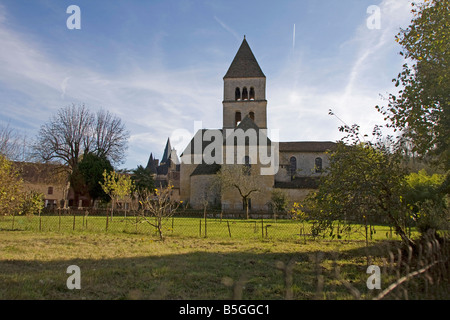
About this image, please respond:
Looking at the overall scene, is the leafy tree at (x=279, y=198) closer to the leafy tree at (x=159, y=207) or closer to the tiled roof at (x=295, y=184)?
the tiled roof at (x=295, y=184)

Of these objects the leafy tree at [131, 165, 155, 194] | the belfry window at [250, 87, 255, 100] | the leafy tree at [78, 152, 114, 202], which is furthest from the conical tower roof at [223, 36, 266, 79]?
the leafy tree at [78, 152, 114, 202]

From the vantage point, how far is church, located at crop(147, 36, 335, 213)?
3603 centimetres

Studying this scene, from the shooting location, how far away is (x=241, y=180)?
34.0m

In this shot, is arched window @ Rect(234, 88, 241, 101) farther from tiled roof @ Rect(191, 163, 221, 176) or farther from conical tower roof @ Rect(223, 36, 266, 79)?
tiled roof @ Rect(191, 163, 221, 176)

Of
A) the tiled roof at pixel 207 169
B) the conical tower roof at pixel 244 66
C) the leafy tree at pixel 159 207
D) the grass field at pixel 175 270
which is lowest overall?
the grass field at pixel 175 270

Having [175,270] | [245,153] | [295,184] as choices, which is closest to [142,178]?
[245,153]

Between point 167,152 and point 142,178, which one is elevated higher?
point 167,152

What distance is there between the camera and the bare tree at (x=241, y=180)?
33.8m

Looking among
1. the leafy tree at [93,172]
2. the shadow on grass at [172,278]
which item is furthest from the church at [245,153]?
the shadow on grass at [172,278]

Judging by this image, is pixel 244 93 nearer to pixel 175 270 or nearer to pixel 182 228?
pixel 182 228

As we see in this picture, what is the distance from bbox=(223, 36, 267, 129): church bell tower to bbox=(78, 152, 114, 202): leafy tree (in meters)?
16.0

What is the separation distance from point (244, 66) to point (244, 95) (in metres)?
4.00
